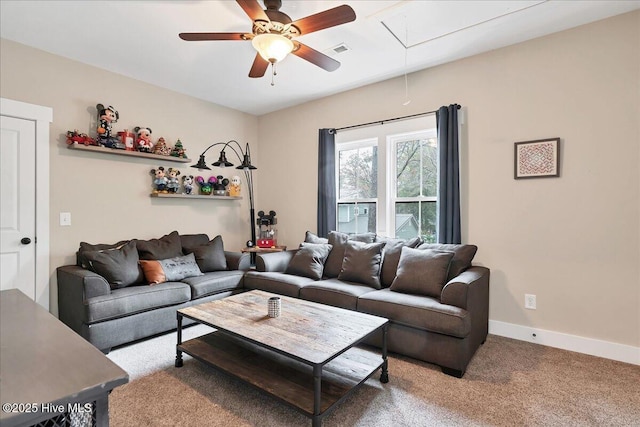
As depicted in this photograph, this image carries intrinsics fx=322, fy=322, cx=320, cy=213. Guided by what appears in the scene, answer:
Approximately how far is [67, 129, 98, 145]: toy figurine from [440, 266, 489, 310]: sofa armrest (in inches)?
147

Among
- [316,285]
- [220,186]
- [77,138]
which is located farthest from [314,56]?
[220,186]

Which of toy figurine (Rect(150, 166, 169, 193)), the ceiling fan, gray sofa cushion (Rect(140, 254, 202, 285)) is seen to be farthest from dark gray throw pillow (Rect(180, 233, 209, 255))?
the ceiling fan

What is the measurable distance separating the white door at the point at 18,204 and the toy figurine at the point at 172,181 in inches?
50.5

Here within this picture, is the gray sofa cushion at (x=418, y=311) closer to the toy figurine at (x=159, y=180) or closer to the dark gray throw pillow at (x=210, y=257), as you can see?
the dark gray throw pillow at (x=210, y=257)

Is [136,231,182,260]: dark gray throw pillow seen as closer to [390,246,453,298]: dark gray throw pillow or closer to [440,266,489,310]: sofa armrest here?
[390,246,453,298]: dark gray throw pillow

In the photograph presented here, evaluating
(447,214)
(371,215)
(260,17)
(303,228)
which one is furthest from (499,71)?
(303,228)

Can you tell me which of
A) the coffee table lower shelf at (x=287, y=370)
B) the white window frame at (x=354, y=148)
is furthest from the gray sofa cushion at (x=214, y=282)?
the white window frame at (x=354, y=148)

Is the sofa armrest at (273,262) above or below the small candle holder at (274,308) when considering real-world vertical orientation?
above

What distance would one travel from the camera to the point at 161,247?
360 cm

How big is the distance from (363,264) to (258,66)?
206 centimetres

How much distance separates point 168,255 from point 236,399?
2078 mm

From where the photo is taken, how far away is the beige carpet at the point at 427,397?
1840 mm

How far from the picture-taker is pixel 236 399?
204 centimetres

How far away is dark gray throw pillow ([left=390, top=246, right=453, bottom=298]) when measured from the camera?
2.73 m
